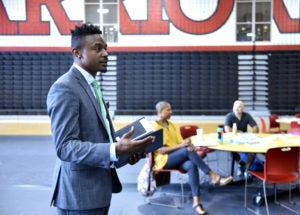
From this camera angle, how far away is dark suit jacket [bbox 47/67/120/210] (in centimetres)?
145

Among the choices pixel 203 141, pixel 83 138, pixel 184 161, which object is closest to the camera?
pixel 83 138

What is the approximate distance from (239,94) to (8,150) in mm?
6405

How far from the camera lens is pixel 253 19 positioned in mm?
10516

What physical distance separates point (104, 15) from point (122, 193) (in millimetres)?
7572

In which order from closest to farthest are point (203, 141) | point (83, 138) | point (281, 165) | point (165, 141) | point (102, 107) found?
point (83, 138), point (102, 107), point (281, 165), point (165, 141), point (203, 141)

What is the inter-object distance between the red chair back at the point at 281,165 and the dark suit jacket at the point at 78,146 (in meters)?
2.48

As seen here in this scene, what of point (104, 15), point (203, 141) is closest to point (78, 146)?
point (203, 141)

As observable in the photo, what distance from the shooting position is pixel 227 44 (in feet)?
33.8

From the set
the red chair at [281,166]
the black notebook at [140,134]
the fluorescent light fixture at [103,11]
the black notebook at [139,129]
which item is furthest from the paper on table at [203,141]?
the fluorescent light fixture at [103,11]

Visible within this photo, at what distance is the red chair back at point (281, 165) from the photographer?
145 inches

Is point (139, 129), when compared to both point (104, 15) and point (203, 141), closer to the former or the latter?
point (203, 141)

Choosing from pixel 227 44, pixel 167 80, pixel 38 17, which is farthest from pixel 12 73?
pixel 227 44

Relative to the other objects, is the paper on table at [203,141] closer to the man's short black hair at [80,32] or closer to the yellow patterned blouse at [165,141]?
the yellow patterned blouse at [165,141]

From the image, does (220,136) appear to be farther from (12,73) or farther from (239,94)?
(12,73)
